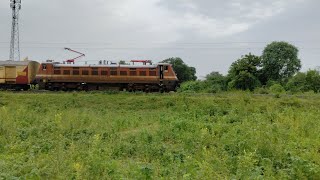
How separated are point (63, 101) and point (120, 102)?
393 cm

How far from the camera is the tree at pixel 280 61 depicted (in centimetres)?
6956

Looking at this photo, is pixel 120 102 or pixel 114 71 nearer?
pixel 120 102

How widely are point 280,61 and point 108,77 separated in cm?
4529

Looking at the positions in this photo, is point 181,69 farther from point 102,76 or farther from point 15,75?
point 15,75

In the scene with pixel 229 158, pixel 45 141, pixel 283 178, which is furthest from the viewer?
pixel 45 141

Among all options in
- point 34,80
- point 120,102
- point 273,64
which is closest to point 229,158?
point 120,102

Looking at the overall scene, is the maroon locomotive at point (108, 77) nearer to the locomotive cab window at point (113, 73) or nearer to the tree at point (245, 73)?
the locomotive cab window at point (113, 73)

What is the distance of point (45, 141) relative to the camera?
11.4 m

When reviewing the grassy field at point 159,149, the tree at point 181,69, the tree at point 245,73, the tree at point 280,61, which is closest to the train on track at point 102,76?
the grassy field at point 159,149

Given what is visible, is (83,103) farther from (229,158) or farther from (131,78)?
(229,158)

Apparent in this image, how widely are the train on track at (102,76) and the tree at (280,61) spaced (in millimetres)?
38863

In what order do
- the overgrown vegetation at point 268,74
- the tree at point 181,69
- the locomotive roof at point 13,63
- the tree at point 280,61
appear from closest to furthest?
the locomotive roof at point 13,63, the overgrown vegetation at point 268,74, the tree at point 280,61, the tree at point 181,69

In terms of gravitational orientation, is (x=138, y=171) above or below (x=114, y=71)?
below

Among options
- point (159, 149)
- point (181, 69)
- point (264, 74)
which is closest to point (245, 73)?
point (264, 74)
